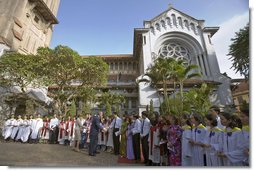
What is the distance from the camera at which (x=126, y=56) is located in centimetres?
1991

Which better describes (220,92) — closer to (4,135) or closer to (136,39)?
(136,39)

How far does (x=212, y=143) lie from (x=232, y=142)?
30 cm

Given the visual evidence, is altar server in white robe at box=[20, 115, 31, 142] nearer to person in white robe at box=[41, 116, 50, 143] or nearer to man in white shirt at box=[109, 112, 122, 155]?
person in white robe at box=[41, 116, 50, 143]

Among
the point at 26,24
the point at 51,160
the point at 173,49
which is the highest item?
the point at 26,24

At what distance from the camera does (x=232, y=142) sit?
2.29 m

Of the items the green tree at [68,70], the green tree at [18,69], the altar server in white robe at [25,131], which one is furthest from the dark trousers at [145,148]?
the green tree at [18,69]

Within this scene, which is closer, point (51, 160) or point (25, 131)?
point (51, 160)

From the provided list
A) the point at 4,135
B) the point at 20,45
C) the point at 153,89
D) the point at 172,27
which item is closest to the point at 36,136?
the point at 4,135

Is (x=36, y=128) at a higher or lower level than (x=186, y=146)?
higher

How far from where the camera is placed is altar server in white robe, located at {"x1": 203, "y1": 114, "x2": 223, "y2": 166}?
8.03 ft

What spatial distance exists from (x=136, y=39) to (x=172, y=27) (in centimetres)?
401

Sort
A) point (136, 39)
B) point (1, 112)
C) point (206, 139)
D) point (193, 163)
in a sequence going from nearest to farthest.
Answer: point (206, 139)
point (193, 163)
point (1, 112)
point (136, 39)

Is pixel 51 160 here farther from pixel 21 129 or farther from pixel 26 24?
pixel 26 24

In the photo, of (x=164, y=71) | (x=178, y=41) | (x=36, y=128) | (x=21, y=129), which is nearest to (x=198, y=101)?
(x=164, y=71)
